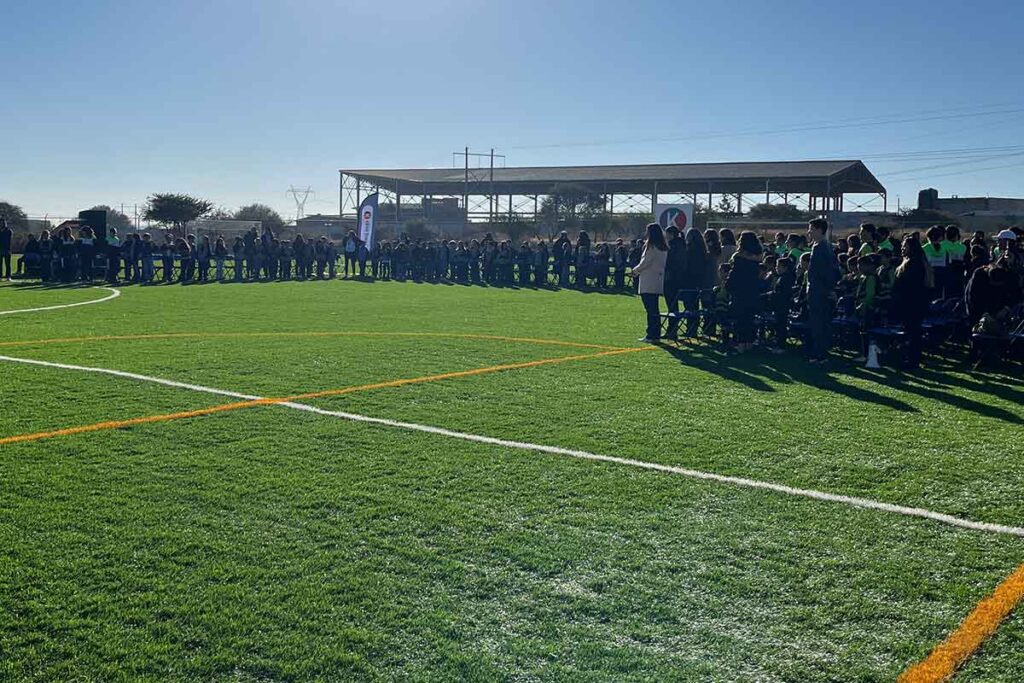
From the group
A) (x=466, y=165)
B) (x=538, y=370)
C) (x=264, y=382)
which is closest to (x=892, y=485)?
(x=538, y=370)

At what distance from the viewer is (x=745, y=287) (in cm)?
1288

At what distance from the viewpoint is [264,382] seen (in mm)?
9680

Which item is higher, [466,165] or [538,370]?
[466,165]

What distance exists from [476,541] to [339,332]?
407 inches

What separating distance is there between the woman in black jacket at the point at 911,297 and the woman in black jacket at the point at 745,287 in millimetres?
1872

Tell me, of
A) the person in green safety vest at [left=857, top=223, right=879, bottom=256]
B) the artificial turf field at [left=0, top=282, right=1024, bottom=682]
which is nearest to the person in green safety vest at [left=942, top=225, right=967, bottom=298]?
the person in green safety vest at [left=857, top=223, right=879, bottom=256]

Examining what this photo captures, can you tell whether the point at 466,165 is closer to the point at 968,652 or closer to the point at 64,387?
the point at 64,387

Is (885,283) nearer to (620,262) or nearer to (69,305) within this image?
(69,305)

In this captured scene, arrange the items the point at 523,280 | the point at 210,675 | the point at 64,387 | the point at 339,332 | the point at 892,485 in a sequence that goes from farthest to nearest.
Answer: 1. the point at 523,280
2. the point at 339,332
3. the point at 64,387
4. the point at 892,485
5. the point at 210,675

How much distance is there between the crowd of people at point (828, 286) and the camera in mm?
11617

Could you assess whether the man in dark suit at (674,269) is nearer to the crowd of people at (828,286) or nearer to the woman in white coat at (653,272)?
the crowd of people at (828,286)

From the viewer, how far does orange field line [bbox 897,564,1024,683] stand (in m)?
3.41

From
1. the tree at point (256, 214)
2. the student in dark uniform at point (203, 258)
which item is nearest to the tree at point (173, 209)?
the tree at point (256, 214)

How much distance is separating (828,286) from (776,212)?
3864cm
